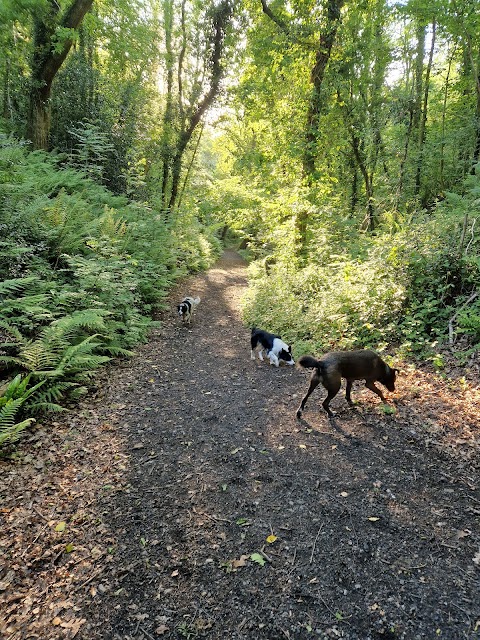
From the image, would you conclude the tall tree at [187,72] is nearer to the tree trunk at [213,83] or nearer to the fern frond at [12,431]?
the tree trunk at [213,83]

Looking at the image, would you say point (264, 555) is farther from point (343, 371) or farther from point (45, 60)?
point (45, 60)

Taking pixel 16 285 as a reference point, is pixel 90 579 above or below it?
below

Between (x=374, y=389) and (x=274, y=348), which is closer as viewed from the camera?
(x=374, y=389)

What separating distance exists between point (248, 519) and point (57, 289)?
5.32 meters

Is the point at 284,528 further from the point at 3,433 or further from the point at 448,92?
the point at 448,92

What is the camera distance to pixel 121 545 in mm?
2998

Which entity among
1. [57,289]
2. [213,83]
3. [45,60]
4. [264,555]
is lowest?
[264,555]

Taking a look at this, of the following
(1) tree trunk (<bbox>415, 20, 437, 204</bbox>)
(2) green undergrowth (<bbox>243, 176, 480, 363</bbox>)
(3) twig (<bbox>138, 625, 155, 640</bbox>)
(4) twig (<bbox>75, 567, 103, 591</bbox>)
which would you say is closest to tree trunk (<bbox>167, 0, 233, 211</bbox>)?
(1) tree trunk (<bbox>415, 20, 437, 204</bbox>)

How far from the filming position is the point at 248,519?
3.26 m

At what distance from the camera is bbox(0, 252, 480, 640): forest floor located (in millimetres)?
2434

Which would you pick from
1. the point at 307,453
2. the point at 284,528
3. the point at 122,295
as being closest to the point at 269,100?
the point at 122,295

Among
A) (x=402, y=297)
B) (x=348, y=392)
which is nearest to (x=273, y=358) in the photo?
(x=348, y=392)

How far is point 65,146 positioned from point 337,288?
11.1 metres

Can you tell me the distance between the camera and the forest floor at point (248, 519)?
243cm
